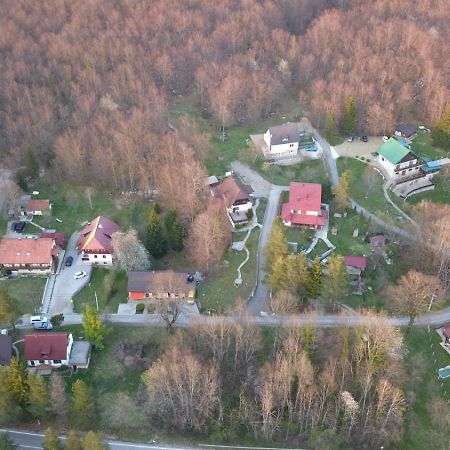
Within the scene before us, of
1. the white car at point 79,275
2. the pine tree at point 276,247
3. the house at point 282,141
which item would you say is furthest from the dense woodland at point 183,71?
the white car at point 79,275

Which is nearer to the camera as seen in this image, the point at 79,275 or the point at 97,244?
the point at 79,275

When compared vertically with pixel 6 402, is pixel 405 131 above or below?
above

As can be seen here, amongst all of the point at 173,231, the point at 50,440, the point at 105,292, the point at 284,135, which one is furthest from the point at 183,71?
the point at 50,440

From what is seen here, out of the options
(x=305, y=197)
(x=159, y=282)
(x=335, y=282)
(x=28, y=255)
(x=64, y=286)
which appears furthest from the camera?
(x=305, y=197)

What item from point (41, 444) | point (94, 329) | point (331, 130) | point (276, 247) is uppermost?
point (276, 247)

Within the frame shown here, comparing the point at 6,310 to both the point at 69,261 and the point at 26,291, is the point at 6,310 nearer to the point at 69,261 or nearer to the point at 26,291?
the point at 26,291

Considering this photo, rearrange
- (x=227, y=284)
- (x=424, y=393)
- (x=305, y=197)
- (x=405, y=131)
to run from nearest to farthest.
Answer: (x=424, y=393), (x=227, y=284), (x=305, y=197), (x=405, y=131)
